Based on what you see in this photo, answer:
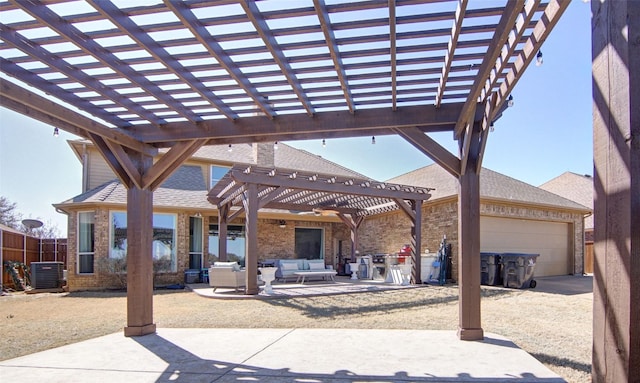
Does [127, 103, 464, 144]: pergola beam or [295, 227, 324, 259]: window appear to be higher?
[127, 103, 464, 144]: pergola beam

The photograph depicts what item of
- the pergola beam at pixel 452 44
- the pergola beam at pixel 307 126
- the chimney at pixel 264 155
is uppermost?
the chimney at pixel 264 155

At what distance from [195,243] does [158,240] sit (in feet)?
4.69

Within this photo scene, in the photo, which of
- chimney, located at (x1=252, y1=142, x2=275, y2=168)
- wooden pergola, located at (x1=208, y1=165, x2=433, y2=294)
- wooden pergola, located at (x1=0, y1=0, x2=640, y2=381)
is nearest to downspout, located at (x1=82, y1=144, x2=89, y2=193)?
wooden pergola, located at (x1=208, y1=165, x2=433, y2=294)

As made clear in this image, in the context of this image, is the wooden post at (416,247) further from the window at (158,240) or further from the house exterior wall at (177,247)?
the window at (158,240)

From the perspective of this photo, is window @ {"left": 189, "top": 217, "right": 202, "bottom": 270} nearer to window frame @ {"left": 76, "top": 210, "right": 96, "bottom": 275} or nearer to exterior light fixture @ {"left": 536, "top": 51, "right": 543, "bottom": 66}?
window frame @ {"left": 76, "top": 210, "right": 96, "bottom": 275}

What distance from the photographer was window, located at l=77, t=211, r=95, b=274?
1412cm

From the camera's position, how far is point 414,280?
14.2m

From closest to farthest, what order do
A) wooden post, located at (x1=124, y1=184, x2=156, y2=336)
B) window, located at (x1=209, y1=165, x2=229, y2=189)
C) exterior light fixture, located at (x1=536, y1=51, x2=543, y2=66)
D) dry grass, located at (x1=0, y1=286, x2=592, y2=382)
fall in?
exterior light fixture, located at (x1=536, y1=51, x2=543, y2=66), dry grass, located at (x1=0, y1=286, x2=592, y2=382), wooden post, located at (x1=124, y1=184, x2=156, y2=336), window, located at (x1=209, y1=165, x2=229, y2=189)

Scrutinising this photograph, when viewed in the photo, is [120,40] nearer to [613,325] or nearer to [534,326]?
[613,325]

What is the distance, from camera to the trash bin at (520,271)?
41.3ft

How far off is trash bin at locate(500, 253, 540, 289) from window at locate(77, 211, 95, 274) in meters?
13.3

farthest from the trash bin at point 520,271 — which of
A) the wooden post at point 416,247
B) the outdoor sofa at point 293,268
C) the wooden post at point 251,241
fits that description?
the wooden post at point 251,241

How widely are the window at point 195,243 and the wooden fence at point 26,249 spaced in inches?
234

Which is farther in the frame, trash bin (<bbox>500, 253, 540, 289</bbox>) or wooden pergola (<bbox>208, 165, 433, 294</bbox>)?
trash bin (<bbox>500, 253, 540, 289</bbox>)
